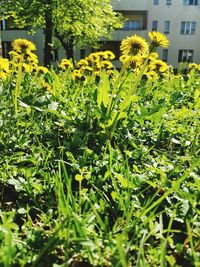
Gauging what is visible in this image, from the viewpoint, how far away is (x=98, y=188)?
1.35 metres

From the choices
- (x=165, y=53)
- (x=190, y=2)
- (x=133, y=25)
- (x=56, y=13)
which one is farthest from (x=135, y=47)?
(x=190, y=2)

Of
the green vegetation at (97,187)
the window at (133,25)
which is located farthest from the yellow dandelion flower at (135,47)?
the window at (133,25)

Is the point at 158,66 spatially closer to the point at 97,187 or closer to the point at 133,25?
the point at 97,187

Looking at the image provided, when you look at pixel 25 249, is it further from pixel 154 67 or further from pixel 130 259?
pixel 154 67

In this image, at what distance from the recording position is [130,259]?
97 cm

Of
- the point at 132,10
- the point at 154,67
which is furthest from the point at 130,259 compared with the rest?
the point at 132,10

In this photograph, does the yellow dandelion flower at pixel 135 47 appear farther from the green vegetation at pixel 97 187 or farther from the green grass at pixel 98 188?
the green grass at pixel 98 188

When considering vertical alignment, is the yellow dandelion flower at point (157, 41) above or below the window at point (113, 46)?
below

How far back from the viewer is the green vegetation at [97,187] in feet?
3.15

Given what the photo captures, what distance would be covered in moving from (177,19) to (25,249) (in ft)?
120

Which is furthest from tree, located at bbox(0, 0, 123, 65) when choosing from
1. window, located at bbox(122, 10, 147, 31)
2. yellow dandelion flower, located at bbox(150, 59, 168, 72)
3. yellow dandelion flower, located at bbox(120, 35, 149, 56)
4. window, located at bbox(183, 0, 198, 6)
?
window, located at bbox(183, 0, 198, 6)

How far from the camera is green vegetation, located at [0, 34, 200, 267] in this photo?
0.96 m

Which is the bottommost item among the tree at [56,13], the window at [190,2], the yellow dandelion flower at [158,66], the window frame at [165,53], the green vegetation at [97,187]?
the green vegetation at [97,187]

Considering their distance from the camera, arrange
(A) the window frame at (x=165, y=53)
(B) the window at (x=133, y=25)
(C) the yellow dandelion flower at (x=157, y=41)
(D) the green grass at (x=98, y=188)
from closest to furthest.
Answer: (D) the green grass at (x=98, y=188) < (C) the yellow dandelion flower at (x=157, y=41) < (A) the window frame at (x=165, y=53) < (B) the window at (x=133, y=25)
